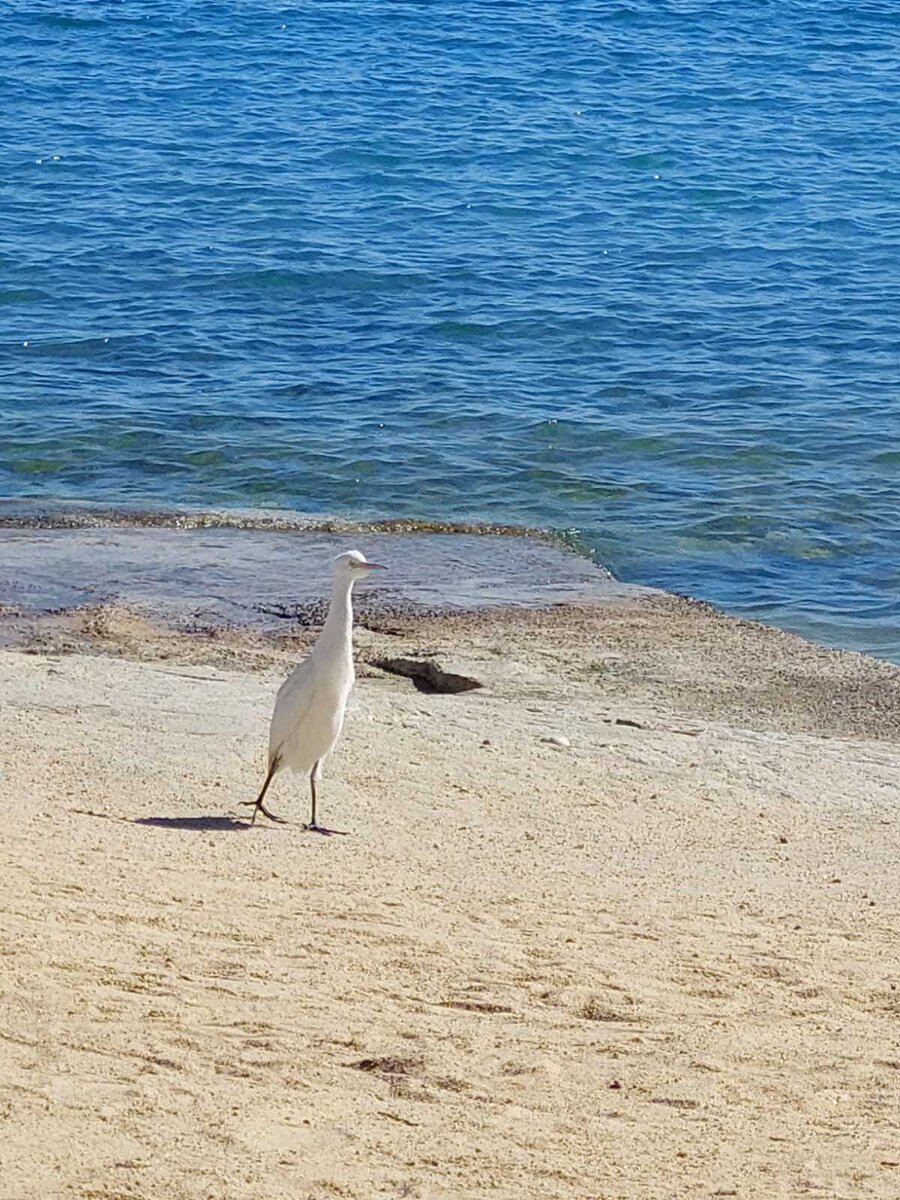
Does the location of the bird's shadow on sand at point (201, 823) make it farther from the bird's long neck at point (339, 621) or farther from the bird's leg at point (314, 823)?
the bird's long neck at point (339, 621)

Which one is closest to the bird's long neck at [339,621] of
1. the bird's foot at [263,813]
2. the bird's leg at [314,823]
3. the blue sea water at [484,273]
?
the bird's leg at [314,823]

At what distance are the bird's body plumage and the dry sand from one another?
0.32 m

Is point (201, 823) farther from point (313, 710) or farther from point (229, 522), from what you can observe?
point (229, 522)

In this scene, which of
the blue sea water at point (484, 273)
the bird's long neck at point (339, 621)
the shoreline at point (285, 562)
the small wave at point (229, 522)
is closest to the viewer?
the bird's long neck at point (339, 621)

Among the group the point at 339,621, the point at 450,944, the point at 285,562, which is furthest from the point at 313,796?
the point at 285,562

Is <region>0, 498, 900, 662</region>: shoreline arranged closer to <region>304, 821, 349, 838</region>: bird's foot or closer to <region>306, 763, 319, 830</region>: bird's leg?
<region>306, 763, 319, 830</region>: bird's leg

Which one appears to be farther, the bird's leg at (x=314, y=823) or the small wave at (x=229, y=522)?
the small wave at (x=229, y=522)

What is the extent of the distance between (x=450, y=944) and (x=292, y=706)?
1887 mm

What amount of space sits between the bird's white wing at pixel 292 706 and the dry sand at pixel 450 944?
41cm

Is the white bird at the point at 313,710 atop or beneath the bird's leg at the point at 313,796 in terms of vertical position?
atop

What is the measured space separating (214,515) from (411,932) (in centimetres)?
929

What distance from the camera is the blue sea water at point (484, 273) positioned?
16.5 m

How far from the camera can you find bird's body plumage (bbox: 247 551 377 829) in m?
8.20

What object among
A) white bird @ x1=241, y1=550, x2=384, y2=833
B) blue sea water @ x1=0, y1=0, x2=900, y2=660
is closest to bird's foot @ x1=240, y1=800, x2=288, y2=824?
white bird @ x1=241, y1=550, x2=384, y2=833
